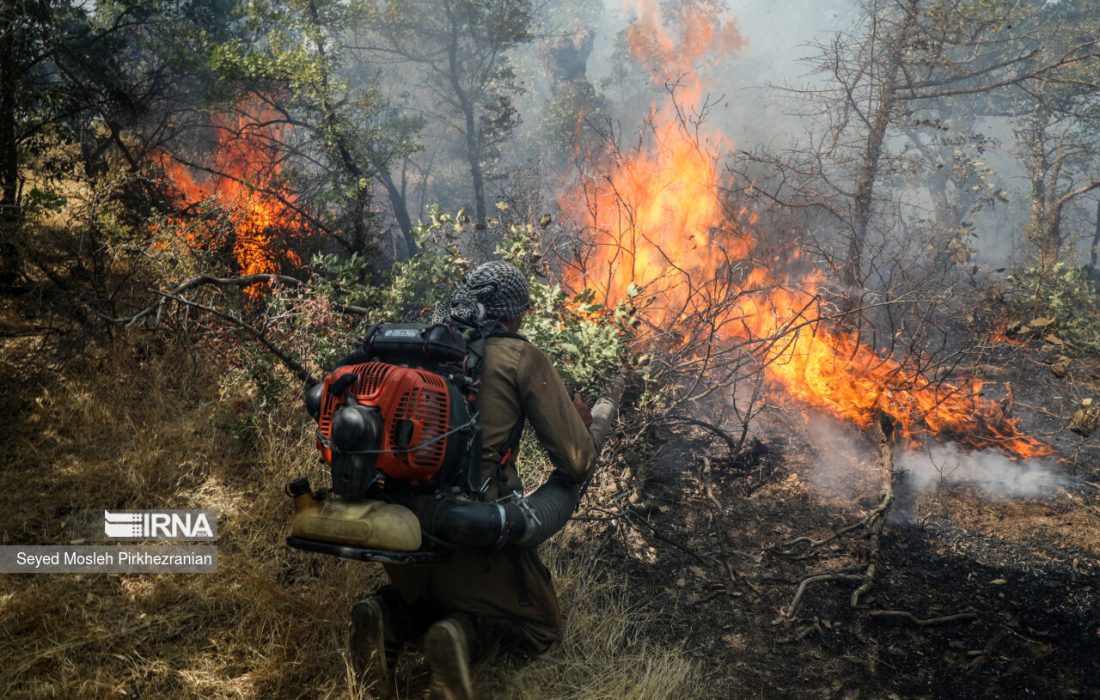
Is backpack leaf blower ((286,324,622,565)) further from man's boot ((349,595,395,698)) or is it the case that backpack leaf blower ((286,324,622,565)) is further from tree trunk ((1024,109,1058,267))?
tree trunk ((1024,109,1058,267))

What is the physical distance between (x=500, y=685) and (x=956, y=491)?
4.46 meters

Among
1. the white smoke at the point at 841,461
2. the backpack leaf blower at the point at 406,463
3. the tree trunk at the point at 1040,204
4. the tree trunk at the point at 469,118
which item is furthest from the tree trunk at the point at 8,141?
the tree trunk at the point at 1040,204

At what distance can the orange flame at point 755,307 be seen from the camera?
6.19 m

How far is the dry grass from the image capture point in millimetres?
2814

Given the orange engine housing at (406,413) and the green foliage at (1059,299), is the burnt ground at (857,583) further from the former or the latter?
the green foliage at (1059,299)

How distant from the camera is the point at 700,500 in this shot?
518 cm

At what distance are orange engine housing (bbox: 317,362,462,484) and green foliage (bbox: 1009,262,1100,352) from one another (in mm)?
10040

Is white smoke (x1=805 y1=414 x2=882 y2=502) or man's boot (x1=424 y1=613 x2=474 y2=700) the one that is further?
white smoke (x1=805 y1=414 x2=882 y2=502)

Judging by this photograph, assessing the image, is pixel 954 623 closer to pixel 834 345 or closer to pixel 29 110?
pixel 834 345

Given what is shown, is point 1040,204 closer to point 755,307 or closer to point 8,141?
point 755,307

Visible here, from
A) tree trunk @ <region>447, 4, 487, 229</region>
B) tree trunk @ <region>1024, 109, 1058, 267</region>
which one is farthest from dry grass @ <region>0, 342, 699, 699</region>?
tree trunk @ <region>1024, 109, 1058, 267</region>

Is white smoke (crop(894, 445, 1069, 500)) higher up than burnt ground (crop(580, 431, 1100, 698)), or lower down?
higher up

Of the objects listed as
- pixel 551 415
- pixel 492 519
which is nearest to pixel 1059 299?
pixel 551 415

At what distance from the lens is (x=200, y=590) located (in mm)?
3275
